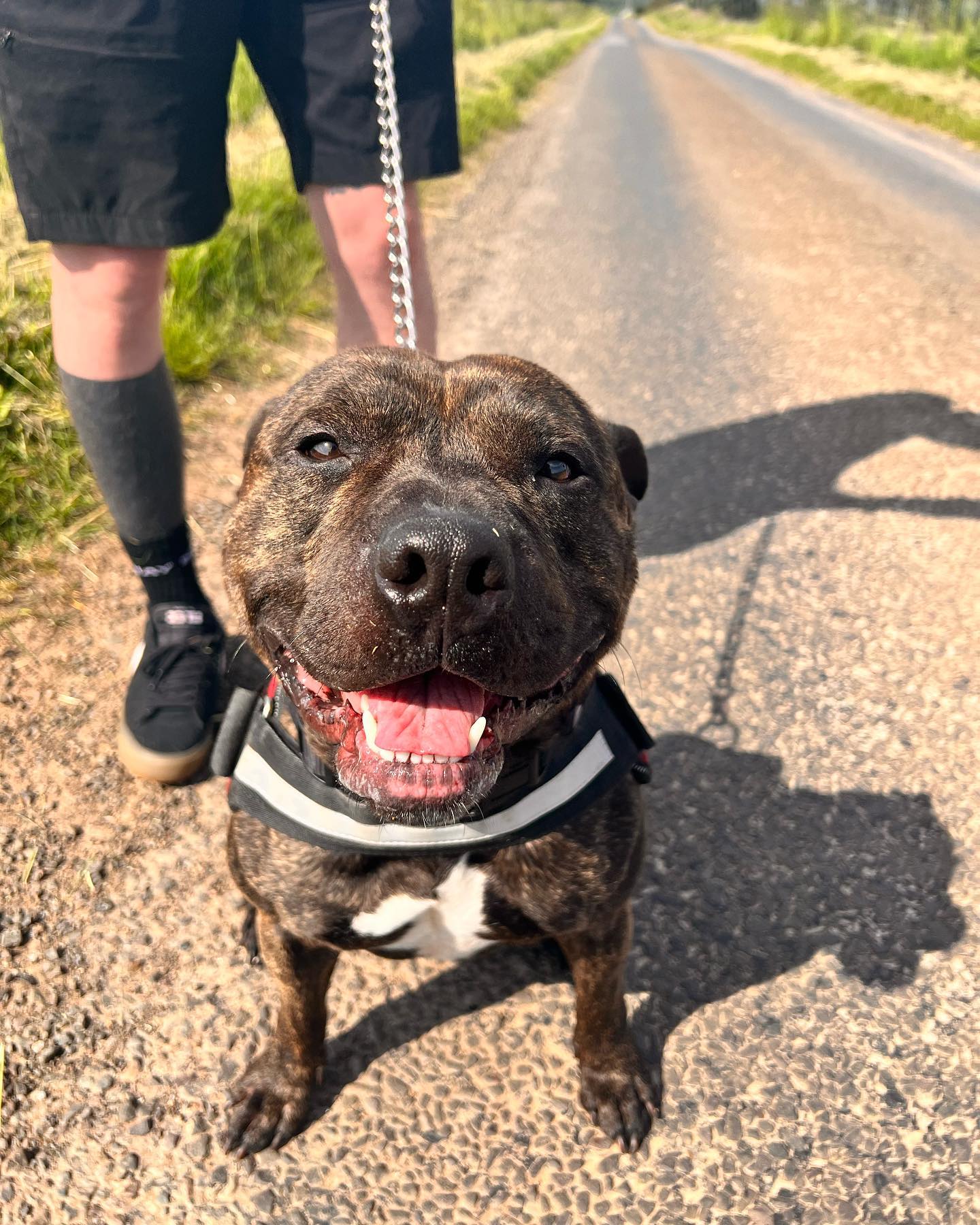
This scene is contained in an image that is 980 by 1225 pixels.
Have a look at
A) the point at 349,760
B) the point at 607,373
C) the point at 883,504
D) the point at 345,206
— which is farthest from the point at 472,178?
the point at 349,760

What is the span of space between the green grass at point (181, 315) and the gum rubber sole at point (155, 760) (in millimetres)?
1166

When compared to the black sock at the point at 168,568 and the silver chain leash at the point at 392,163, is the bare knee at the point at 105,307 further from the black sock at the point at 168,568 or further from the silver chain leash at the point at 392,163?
the silver chain leash at the point at 392,163

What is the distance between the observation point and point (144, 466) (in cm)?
280

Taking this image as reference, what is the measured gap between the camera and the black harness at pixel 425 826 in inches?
73.9

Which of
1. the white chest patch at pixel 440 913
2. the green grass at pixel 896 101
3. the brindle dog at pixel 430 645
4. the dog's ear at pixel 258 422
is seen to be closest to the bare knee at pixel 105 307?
the dog's ear at pixel 258 422

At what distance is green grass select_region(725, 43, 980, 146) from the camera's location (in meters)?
13.7

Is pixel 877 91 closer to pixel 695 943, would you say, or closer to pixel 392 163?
pixel 392 163

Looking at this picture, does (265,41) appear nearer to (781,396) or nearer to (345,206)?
(345,206)

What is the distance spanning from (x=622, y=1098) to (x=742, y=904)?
66 centimetres

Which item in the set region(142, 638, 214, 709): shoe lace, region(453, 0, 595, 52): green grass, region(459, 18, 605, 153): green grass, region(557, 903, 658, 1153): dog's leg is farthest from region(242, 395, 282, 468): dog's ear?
region(453, 0, 595, 52): green grass

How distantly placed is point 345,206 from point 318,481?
4.24 feet

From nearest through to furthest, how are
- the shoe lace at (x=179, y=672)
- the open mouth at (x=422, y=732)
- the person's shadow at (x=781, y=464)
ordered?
the open mouth at (x=422, y=732), the shoe lace at (x=179, y=672), the person's shadow at (x=781, y=464)

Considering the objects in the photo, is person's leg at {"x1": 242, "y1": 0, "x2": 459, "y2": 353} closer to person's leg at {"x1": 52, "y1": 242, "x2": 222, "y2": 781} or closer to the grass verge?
person's leg at {"x1": 52, "y1": 242, "x2": 222, "y2": 781}

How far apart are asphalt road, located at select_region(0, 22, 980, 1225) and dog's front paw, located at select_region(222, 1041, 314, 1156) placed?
42 mm
